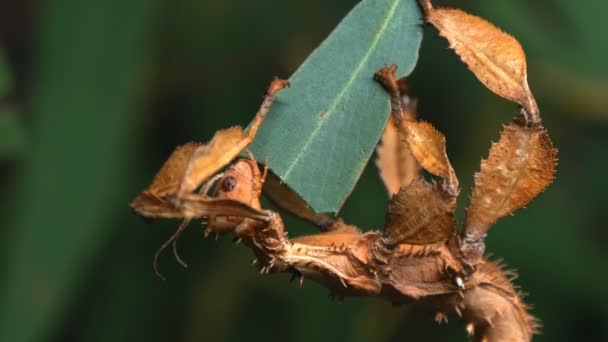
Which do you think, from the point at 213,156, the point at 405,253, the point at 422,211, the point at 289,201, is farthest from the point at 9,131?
the point at 422,211

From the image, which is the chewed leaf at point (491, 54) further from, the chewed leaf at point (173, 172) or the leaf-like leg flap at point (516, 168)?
the chewed leaf at point (173, 172)

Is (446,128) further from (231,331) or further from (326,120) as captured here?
(326,120)

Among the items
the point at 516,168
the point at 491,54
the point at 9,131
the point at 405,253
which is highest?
the point at 491,54

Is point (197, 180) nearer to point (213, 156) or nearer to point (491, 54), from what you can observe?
point (213, 156)

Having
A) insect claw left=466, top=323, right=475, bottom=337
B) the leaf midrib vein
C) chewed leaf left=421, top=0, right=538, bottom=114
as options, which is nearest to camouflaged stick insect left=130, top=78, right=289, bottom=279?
the leaf midrib vein

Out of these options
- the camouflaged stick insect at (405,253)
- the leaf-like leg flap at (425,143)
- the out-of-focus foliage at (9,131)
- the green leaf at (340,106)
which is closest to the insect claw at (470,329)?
the camouflaged stick insect at (405,253)
